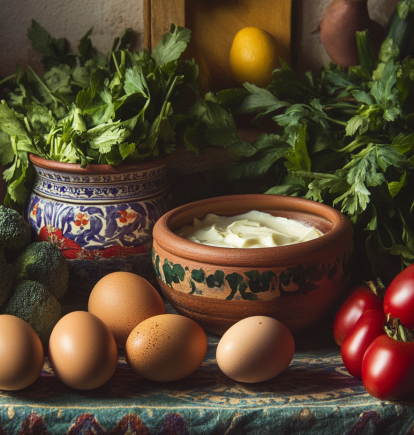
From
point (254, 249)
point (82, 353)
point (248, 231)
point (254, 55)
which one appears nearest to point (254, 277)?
point (254, 249)

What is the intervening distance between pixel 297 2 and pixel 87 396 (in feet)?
3.65

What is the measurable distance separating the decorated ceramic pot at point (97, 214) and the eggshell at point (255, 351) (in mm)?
382

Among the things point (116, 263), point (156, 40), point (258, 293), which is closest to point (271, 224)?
point (258, 293)

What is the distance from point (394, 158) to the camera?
0.96 m

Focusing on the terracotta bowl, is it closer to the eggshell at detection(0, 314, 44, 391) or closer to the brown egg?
the brown egg

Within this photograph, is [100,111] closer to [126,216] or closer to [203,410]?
[126,216]

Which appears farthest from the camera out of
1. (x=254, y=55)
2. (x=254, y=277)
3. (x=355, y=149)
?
(x=254, y=55)

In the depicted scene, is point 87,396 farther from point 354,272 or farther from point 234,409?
point 354,272

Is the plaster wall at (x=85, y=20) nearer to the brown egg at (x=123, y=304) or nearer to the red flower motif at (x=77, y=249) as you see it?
the red flower motif at (x=77, y=249)

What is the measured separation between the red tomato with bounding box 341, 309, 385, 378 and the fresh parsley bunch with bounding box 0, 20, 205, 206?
1.69 feet

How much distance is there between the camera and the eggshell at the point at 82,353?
0.75 metres

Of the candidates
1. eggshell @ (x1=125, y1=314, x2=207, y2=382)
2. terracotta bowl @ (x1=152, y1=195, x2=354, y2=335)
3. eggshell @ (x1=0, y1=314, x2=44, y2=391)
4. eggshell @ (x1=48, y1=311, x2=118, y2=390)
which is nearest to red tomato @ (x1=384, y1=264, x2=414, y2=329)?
terracotta bowl @ (x1=152, y1=195, x2=354, y2=335)

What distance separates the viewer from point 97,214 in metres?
1.07

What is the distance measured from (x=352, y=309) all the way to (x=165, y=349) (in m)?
0.33
